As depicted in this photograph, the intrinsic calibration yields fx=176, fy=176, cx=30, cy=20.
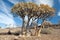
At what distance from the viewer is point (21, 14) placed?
34469 millimetres

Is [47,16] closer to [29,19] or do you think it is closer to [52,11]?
[52,11]

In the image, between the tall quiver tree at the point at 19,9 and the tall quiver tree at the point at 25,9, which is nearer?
the tall quiver tree at the point at 25,9

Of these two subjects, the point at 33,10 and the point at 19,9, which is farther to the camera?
the point at 33,10

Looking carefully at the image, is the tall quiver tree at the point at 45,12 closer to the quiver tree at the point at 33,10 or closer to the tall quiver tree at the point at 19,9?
the quiver tree at the point at 33,10

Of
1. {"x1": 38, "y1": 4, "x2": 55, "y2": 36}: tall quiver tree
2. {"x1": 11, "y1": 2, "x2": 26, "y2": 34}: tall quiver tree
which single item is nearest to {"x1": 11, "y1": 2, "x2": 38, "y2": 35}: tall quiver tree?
{"x1": 11, "y1": 2, "x2": 26, "y2": 34}: tall quiver tree

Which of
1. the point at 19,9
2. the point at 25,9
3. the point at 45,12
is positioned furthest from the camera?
the point at 45,12

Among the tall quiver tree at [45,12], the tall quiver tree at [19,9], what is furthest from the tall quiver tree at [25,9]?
the tall quiver tree at [45,12]

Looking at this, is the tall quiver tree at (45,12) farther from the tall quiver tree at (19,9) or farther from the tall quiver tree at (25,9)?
the tall quiver tree at (19,9)

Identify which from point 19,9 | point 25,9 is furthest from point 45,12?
point 19,9

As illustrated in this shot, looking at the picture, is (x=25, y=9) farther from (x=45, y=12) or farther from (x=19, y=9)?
(x=45, y=12)

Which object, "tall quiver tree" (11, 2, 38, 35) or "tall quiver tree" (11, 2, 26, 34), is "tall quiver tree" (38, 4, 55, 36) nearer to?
"tall quiver tree" (11, 2, 38, 35)

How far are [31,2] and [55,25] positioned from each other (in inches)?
481

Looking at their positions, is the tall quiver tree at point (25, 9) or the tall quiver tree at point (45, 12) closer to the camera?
the tall quiver tree at point (25, 9)

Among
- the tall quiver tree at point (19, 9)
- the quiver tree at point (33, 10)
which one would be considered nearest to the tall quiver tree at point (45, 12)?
the quiver tree at point (33, 10)
